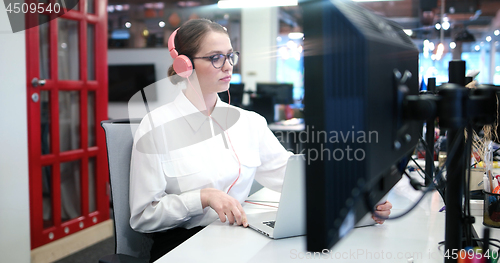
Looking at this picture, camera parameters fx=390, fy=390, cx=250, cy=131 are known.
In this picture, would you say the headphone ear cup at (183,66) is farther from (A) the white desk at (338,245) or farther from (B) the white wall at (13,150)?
(B) the white wall at (13,150)

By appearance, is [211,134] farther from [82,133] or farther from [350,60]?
[82,133]

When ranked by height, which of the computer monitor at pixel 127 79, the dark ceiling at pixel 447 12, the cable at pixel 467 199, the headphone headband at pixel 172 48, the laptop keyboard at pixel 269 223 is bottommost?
the laptop keyboard at pixel 269 223

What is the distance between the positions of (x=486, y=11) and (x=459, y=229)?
24.0 ft

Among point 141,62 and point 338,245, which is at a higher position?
point 141,62

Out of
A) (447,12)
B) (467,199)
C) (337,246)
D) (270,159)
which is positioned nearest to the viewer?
(467,199)

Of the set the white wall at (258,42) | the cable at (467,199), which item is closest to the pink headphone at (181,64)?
the cable at (467,199)

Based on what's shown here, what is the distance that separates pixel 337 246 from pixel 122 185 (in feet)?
2.17

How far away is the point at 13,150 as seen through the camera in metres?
2.05

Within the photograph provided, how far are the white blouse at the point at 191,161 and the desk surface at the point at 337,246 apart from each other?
0.60ft

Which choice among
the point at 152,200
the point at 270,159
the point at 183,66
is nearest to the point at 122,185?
the point at 152,200

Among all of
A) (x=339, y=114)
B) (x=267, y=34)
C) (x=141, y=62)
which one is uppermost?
(x=267, y=34)

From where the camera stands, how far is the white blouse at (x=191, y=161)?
1.14m

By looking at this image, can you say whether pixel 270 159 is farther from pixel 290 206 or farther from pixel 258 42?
pixel 258 42

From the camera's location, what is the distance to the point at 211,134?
1.38m
